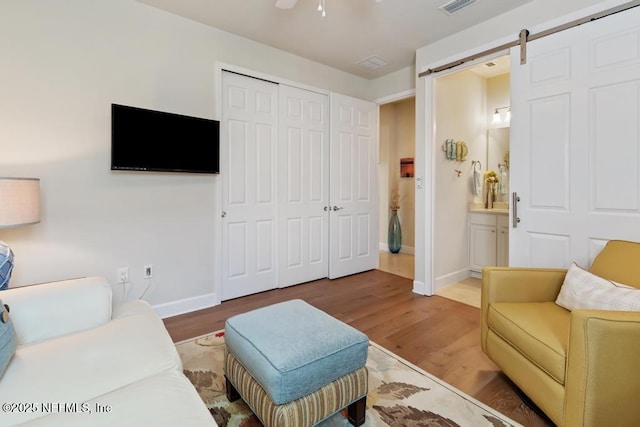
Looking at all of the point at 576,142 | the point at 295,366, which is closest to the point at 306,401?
the point at 295,366

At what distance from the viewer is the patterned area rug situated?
1.48 m

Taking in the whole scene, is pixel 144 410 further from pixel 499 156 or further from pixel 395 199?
pixel 395 199

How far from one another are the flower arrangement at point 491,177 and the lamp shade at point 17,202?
4489mm

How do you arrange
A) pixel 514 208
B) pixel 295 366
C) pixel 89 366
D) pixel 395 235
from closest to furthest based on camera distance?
pixel 89 366 < pixel 295 366 < pixel 514 208 < pixel 395 235

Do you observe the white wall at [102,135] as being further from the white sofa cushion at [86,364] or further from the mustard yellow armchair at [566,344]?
the mustard yellow armchair at [566,344]

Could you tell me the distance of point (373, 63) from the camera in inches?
145

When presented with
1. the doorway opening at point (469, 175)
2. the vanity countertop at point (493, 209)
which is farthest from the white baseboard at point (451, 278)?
the vanity countertop at point (493, 209)

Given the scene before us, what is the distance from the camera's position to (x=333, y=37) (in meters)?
3.08

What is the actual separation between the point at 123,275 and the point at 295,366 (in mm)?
1955

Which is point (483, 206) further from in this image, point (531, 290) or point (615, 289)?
point (615, 289)

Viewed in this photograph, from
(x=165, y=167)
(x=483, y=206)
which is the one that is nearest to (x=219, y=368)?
(x=165, y=167)

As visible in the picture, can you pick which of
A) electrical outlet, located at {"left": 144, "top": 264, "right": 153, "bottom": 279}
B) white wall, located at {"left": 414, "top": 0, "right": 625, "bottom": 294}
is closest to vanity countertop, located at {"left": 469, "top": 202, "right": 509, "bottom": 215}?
white wall, located at {"left": 414, "top": 0, "right": 625, "bottom": 294}

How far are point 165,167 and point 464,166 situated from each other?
3.30 m

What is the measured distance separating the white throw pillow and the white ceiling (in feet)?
7.27
